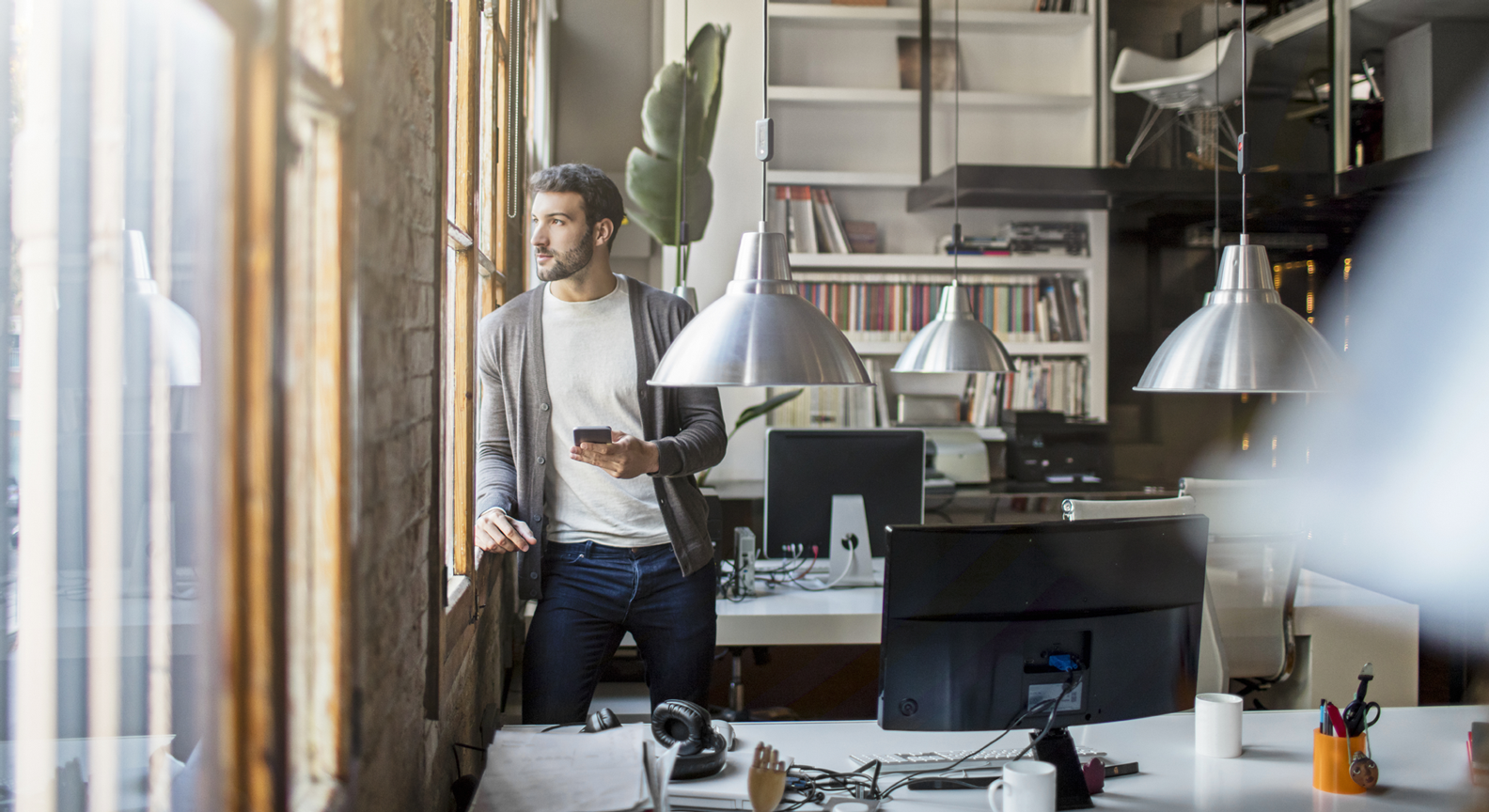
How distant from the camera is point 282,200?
83 cm

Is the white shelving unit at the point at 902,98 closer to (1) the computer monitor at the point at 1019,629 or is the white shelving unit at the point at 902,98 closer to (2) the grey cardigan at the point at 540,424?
(2) the grey cardigan at the point at 540,424

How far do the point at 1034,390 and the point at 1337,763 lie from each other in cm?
337

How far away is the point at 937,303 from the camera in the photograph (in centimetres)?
476

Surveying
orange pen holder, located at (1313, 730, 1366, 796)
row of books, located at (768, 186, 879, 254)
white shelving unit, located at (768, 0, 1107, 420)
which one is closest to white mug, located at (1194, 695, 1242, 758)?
orange pen holder, located at (1313, 730, 1366, 796)

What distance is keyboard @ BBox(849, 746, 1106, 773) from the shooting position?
1.60m

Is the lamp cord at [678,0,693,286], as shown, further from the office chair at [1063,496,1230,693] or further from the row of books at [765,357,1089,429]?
the row of books at [765,357,1089,429]

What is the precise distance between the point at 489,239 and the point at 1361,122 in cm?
414

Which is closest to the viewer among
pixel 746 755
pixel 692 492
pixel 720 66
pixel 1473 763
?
pixel 1473 763

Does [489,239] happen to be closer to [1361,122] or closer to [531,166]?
[531,166]

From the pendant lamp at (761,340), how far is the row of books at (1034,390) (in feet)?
11.4

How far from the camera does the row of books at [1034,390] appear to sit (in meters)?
4.79

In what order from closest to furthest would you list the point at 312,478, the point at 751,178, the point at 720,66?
the point at 312,478 < the point at 720,66 < the point at 751,178

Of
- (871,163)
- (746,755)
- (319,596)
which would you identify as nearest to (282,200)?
(319,596)

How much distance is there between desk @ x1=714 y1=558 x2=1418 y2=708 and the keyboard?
984mm
